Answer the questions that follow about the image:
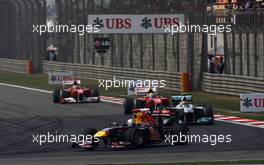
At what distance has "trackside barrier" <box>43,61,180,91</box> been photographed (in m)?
42.2

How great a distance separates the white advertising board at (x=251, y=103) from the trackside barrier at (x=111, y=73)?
12.3 m

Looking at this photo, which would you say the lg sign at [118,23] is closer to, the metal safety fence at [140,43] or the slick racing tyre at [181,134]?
the metal safety fence at [140,43]

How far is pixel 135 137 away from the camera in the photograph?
70.1 ft

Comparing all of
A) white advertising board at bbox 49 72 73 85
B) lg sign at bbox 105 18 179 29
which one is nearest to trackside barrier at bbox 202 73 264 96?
lg sign at bbox 105 18 179 29

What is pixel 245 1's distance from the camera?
1658 inches

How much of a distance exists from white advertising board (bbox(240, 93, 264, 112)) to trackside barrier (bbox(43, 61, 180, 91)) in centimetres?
1231

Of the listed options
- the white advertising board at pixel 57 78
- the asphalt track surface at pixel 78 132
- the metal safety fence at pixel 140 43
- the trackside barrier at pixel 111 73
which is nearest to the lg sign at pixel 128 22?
the metal safety fence at pixel 140 43

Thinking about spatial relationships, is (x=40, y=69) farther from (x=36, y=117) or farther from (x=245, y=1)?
(x=36, y=117)

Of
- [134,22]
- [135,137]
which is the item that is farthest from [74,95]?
[135,137]

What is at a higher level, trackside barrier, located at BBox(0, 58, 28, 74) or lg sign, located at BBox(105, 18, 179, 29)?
lg sign, located at BBox(105, 18, 179, 29)

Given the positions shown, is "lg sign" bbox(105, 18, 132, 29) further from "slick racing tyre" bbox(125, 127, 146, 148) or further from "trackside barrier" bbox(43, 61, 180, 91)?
"slick racing tyre" bbox(125, 127, 146, 148)

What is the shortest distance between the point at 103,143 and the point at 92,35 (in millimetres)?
29079

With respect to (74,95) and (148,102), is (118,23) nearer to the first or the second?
(74,95)

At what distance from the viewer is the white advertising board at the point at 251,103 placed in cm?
2877
